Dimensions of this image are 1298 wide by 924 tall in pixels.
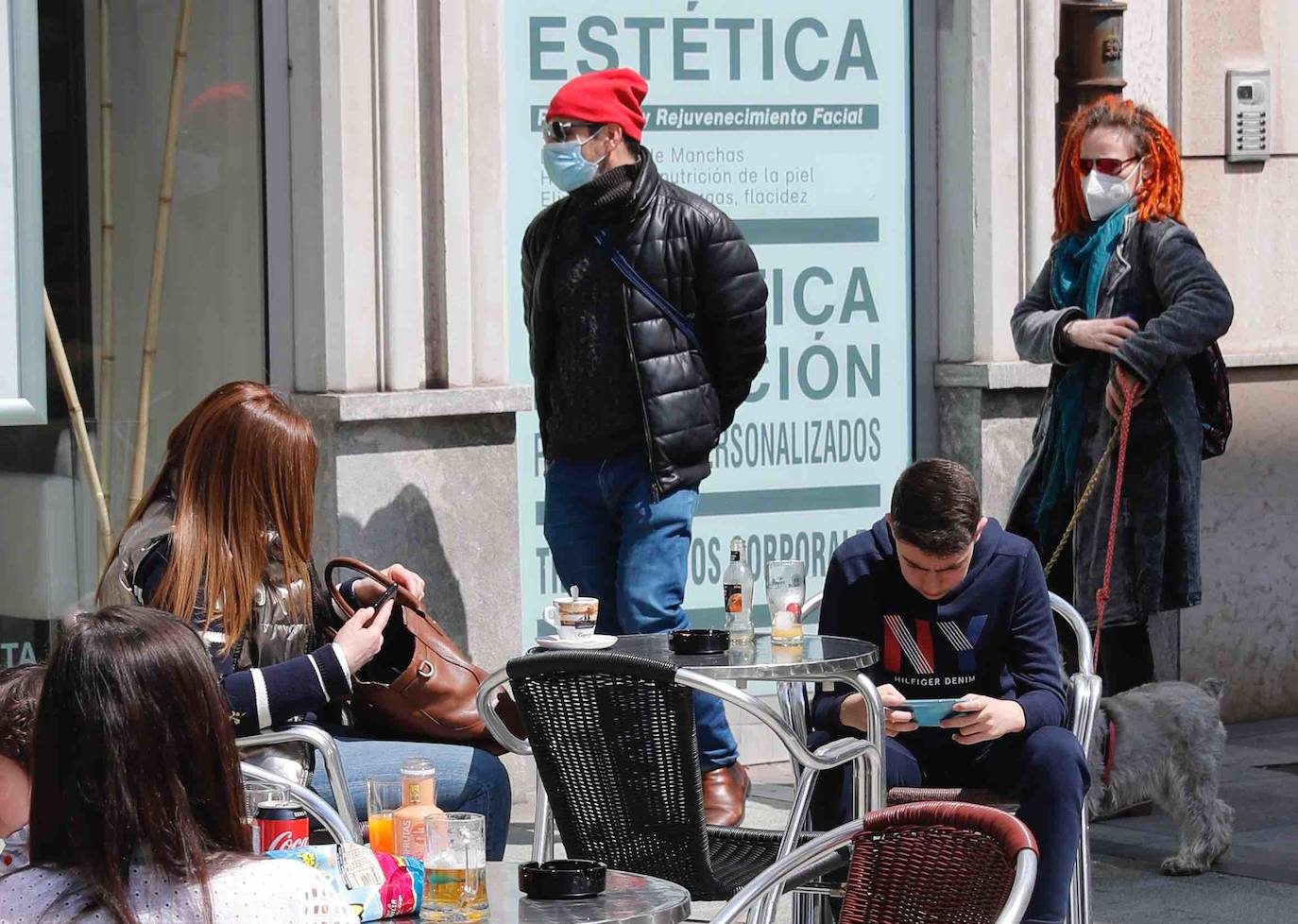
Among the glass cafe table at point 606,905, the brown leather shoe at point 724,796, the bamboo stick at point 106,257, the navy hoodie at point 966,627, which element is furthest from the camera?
the bamboo stick at point 106,257

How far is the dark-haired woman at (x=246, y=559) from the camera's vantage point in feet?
13.8

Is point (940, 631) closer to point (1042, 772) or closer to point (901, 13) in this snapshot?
point (1042, 772)

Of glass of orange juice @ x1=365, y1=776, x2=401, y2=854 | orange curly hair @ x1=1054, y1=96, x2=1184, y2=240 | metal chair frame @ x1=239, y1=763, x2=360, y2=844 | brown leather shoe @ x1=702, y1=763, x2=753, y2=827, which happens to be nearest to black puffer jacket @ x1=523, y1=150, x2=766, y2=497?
brown leather shoe @ x1=702, y1=763, x2=753, y2=827

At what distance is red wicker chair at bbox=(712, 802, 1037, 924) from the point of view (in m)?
3.10

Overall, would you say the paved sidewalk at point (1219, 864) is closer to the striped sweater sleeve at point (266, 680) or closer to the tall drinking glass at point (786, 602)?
the tall drinking glass at point (786, 602)

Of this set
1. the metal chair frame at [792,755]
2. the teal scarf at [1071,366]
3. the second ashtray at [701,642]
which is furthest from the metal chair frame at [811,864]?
the teal scarf at [1071,366]

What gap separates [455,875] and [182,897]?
0.70 m

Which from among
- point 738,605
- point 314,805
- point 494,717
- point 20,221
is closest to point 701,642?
point 738,605

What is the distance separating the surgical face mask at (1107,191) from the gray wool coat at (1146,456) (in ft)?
0.22

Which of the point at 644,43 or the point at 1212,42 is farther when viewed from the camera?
the point at 1212,42

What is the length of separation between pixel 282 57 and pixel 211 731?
438 centimetres

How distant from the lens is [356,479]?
630 cm

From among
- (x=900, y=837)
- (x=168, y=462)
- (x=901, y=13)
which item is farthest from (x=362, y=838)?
(x=901, y=13)

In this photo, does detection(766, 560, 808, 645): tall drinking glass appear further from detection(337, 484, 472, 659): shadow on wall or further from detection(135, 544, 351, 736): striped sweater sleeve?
detection(337, 484, 472, 659): shadow on wall
